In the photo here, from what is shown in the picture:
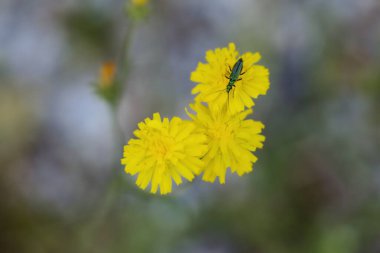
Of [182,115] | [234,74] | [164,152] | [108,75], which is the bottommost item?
[164,152]

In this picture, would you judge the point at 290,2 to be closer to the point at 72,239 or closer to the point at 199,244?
the point at 199,244

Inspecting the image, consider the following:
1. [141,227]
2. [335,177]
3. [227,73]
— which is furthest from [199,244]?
[227,73]

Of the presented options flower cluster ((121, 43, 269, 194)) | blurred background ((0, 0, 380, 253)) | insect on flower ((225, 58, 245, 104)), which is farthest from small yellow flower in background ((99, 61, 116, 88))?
insect on flower ((225, 58, 245, 104))

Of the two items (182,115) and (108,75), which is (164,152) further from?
(182,115)

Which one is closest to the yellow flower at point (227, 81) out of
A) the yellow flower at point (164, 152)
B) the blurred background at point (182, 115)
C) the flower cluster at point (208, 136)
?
the flower cluster at point (208, 136)

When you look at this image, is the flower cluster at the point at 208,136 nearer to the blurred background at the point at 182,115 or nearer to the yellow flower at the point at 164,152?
the yellow flower at the point at 164,152

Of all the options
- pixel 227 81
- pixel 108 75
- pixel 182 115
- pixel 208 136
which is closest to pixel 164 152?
pixel 208 136
